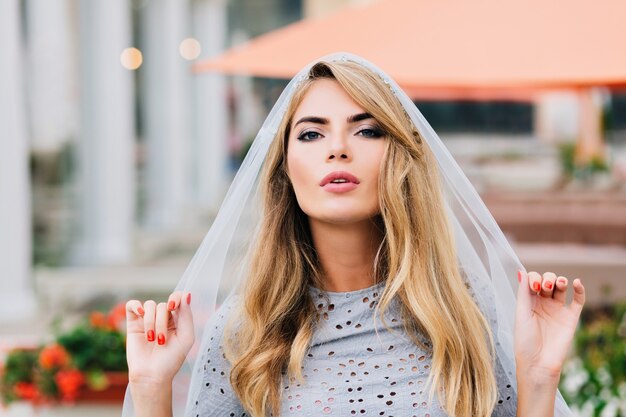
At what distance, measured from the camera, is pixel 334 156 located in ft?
6.77

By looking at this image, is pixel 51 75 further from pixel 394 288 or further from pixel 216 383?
pixel 394 288

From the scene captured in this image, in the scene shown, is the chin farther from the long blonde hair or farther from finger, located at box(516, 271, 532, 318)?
finger, located at box(516, 271, 532, 318)

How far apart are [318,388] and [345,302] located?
23cm

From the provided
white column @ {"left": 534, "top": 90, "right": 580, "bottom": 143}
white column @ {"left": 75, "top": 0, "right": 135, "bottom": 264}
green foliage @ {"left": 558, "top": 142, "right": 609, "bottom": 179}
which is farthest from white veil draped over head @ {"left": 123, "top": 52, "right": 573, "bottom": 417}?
white column @ {"left": 534, "top": 90, "right": 580, "bottom": 143}

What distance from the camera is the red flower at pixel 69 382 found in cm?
425

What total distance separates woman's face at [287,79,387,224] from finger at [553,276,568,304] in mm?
435

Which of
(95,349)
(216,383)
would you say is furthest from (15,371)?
(216,383)

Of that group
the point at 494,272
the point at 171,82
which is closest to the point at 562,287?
the point at 494,272

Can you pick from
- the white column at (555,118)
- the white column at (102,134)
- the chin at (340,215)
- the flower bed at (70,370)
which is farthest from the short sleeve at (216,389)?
the white column at (555,118)

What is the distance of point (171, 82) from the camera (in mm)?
12812

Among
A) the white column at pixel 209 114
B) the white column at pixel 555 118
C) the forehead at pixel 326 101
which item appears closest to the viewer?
the forehead at pixel 326 101

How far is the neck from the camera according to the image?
2191mm

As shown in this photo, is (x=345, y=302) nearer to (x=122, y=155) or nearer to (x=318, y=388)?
(x=318, y=388)

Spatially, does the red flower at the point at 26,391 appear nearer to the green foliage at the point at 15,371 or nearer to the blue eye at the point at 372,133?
the green foliage at the point at 15,371
